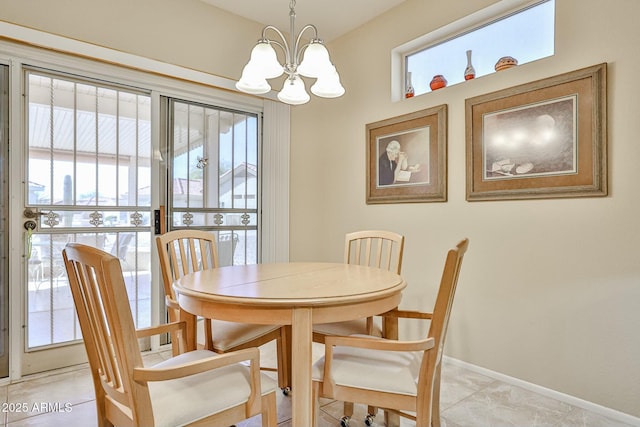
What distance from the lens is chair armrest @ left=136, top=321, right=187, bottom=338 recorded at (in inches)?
56.7

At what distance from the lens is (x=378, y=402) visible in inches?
51.6

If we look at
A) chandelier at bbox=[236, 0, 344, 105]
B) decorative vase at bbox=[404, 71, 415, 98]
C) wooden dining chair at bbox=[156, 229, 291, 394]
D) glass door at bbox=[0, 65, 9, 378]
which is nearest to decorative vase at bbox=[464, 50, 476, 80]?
decorative vase at bbox=[404, 71, 415, 98]

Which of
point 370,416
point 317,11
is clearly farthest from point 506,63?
point 370,416

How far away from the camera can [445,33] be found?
2.71 meters

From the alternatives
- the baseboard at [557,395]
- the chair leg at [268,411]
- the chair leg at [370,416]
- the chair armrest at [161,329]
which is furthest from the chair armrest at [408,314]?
the baseboard at [557,395]

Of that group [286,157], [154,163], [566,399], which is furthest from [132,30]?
[566,399]

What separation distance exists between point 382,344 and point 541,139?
65.1 inches

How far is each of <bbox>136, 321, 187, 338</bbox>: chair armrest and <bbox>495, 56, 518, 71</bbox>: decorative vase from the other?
94.9 inches

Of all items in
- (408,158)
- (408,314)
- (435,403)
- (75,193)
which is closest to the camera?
(435,403)

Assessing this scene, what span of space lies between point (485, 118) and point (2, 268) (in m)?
3.20

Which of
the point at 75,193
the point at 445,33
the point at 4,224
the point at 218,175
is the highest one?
the point at 445,33

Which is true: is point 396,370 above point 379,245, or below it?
below

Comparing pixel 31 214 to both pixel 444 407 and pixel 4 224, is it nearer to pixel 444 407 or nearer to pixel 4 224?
pixel 4 224

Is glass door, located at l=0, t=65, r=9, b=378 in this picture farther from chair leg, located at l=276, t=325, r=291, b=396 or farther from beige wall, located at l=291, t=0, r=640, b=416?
beige wall, located at l=291, t=0, r=640, b=416
